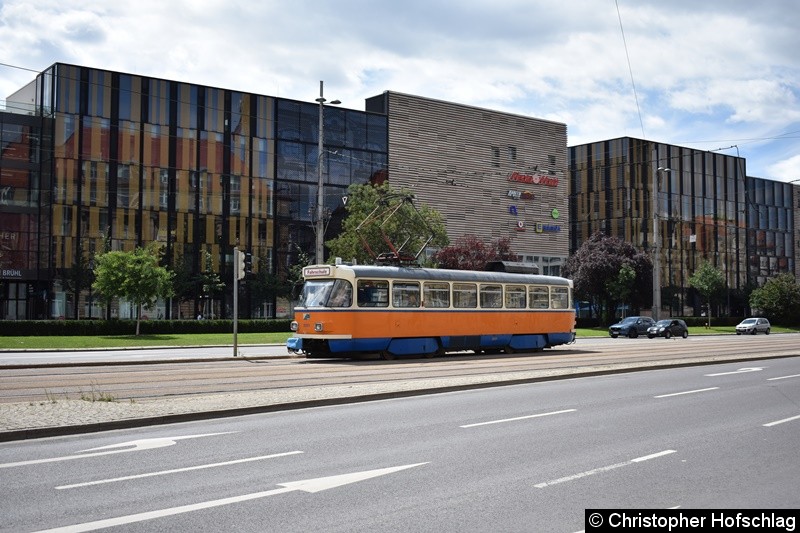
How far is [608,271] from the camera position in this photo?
71188 mm

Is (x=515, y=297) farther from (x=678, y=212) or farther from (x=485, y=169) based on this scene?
(x=678, y=212)

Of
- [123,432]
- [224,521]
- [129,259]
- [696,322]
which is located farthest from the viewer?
[696,322]

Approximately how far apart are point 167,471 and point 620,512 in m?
4.39

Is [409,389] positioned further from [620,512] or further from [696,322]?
[696,322]

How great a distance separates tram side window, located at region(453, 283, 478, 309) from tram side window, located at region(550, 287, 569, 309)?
4.81 meters

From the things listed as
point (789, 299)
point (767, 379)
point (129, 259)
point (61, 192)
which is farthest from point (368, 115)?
point (767, 379)

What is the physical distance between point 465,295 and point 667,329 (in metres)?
30.8

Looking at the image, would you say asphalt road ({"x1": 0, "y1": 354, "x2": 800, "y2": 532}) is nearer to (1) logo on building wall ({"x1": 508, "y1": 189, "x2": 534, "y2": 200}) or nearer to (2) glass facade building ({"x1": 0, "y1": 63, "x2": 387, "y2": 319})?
(2) glass facade building ({"x1": 0, "y1": 63, "x2": 387, "y2": 319})

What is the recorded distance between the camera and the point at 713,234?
96312mm

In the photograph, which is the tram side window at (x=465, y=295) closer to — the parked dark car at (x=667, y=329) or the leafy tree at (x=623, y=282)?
the parked dark car at (x=667, y=329)

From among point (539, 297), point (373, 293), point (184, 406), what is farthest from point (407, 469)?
point (539, 297)

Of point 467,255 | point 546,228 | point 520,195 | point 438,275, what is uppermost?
point 520,195

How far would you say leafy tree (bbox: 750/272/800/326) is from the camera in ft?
275

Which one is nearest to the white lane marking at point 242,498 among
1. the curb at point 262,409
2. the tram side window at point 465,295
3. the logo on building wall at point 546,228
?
the curb at point 262,409
